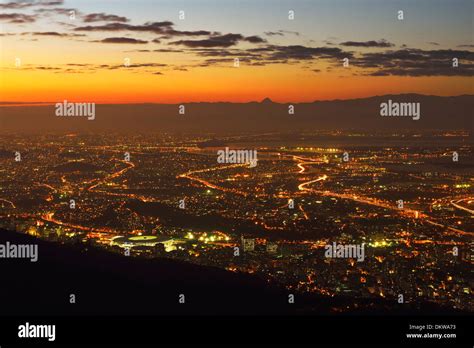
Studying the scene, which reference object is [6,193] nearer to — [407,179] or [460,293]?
[407,179]

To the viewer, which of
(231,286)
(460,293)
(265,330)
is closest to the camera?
(265,330)

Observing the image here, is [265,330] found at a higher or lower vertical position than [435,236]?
higher

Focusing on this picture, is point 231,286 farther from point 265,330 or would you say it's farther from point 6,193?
point 6,193

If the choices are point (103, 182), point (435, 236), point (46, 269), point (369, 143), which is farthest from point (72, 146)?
point (46, 269)

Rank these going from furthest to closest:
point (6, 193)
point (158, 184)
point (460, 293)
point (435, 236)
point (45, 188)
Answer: point (158, 184)
point (45, 188)
point (6, 193)
point (435, 236)
point (460, 293)

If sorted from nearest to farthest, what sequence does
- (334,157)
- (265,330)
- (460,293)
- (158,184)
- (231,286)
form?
(265,330), (231,286), (460,293), (158,184), (334,157)

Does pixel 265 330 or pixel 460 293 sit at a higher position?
pixel 265 330

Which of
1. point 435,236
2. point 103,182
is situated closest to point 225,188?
point 103,182

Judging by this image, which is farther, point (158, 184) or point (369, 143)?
point (369, 143)

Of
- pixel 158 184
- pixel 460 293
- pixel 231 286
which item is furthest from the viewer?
pixel 158 184
